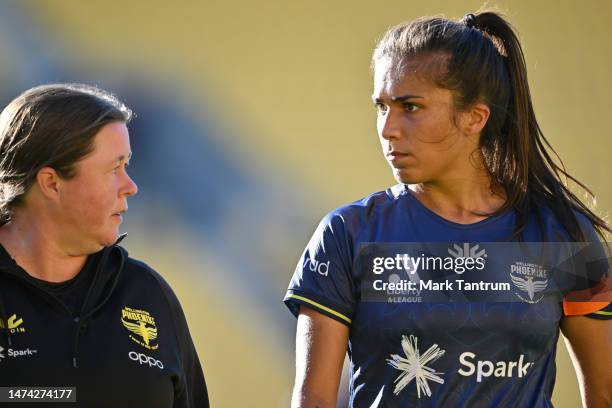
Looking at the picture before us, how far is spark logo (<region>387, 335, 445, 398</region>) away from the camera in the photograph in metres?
2.18

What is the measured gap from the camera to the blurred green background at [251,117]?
4.20 metres

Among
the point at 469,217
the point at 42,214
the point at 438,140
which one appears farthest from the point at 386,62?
the point at 42,214

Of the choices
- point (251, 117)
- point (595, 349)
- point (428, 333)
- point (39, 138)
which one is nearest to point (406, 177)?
point (428, 333)

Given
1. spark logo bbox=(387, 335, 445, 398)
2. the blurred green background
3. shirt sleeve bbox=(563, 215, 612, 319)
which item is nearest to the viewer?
spark logo bbox=(387, 335, 445, 398)

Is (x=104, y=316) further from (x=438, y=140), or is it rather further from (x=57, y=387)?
(x=438, y=140)

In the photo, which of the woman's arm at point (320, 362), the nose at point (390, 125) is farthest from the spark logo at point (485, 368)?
the nose at point (390, 125)

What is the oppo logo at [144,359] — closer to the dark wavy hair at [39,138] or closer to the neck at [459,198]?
the dark wavy hair at [39,138]

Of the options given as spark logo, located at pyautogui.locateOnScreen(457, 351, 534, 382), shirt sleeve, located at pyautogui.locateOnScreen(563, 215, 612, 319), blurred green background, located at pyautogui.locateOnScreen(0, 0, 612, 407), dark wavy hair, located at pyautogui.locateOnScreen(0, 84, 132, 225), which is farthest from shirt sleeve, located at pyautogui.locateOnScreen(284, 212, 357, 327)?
blurred green background, located at pyautogui.locateOnScreen(0, 0, 612, 407)

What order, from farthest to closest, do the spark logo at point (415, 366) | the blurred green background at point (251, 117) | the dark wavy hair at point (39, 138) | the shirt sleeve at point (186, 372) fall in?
the blurred green background at point (251, 117), the shirt sleeve at point (186, 372), the dark wavy hair at point (39, 138), the spark logo at point (415, 366)

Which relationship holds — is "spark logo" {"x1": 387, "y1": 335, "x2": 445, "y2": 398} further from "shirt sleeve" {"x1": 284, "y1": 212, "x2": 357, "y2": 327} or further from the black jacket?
the black jacket

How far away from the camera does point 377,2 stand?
425 centimetres

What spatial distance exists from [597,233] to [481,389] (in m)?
0.49

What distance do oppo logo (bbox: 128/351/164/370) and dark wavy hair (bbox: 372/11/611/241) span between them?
3.05ft

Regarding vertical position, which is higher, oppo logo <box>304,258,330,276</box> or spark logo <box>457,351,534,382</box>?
oppo logo <box>304,258,330,276</box>
